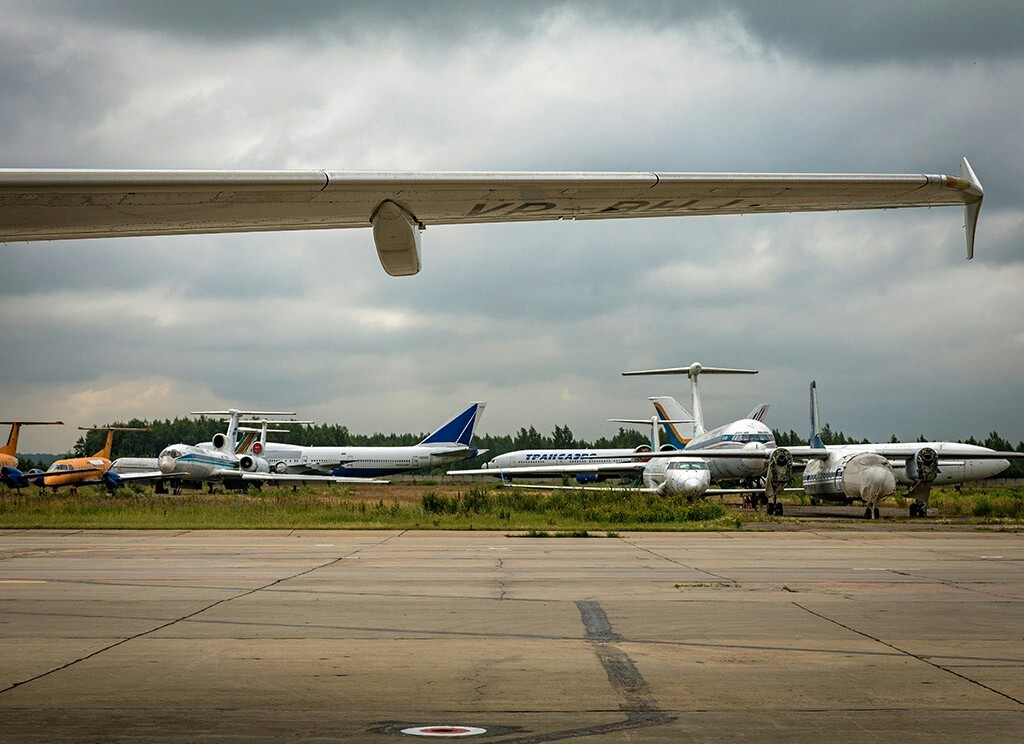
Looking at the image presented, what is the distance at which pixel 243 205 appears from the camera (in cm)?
558

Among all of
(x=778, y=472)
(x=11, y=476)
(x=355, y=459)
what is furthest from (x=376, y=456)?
(x=778, y=472)

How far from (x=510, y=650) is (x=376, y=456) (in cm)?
7451

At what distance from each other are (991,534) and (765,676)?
2214 centimetres

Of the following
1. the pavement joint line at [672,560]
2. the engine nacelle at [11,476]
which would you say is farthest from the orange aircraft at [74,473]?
the pavement joint line at [672,560]

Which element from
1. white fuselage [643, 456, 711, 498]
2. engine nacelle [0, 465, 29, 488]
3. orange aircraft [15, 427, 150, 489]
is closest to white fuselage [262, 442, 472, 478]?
orange aircraft [15, 427, 150, 489]

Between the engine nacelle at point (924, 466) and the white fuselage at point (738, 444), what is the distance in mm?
6615

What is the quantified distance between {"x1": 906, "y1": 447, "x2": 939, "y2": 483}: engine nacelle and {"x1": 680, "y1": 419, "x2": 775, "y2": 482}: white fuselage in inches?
260

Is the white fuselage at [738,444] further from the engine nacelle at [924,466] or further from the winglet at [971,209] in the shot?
the winglet at [971,209]

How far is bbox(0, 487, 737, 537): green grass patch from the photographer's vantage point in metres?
28.9

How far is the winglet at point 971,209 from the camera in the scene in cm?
579

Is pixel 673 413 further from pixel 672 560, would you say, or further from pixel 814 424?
pixel 672 560

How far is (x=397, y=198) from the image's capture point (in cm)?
552

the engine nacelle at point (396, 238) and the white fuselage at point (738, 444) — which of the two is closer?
the engine nacelle at point (396, 238)

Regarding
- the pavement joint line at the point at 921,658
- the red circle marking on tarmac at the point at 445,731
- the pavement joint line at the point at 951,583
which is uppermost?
the red circle marking on tarmac at the point at 445,731
